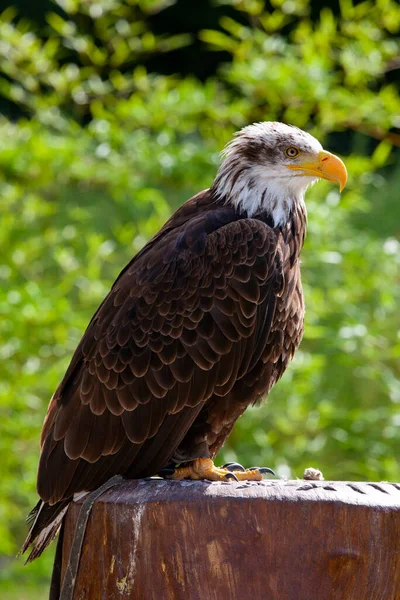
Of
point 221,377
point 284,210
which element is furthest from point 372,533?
point 284,210

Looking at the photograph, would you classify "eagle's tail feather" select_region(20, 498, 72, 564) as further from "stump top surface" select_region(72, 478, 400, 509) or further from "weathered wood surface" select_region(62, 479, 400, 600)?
"weathered wood surface" select_region(62, 479, 400, 600)

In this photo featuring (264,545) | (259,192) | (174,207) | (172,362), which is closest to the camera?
(264,545)

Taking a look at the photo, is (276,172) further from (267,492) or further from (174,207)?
(174,207)

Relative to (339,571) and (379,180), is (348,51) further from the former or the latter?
(339,571)

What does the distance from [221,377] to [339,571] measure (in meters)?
1.07

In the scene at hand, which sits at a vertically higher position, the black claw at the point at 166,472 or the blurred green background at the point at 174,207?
the blurred green background at the point at 174,207

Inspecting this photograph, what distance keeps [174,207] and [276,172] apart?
2.53m

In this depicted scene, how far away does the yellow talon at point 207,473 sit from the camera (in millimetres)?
3461

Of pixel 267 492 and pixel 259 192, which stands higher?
pixel 259 192

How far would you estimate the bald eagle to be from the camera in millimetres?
3486

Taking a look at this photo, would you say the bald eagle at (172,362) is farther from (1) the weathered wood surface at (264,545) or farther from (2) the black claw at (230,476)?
(1) the weathered wood surface at (264,545)

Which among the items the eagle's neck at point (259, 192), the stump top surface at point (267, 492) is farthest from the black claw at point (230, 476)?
the eagle's neck at point (259, 192)

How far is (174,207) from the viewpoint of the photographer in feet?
21.1

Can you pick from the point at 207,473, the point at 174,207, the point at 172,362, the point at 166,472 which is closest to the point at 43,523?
the point at 166,472
